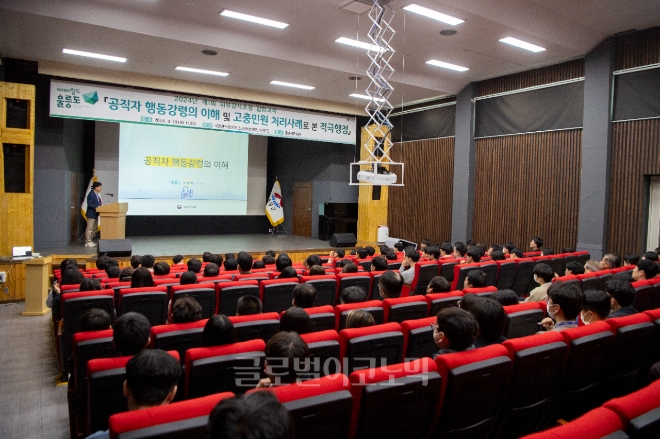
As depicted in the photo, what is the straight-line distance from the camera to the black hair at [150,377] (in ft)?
5.33

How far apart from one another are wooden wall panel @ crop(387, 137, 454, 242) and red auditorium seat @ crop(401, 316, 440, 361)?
8185 mm

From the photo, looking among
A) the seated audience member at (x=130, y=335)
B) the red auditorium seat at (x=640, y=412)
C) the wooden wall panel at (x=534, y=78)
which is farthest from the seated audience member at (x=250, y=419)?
the wooden wall panel at (x=534, y=78)

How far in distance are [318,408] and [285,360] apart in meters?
0.39

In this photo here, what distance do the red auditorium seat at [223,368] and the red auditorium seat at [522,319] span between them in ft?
5.38

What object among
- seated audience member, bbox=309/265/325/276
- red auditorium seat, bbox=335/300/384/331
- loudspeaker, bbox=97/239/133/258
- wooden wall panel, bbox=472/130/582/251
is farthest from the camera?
wooden wall panel, bbox=472/130/582/251

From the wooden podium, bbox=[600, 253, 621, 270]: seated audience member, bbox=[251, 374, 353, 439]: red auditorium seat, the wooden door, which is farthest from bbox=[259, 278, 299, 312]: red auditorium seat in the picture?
the wooden door

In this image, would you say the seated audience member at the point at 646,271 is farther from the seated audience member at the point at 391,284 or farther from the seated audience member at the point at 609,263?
the seated audience member at the point at 391,284

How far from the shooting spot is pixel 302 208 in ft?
44.4

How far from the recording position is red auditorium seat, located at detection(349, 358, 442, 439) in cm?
164

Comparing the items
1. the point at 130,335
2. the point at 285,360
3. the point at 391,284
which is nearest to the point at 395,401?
the point at 285,360

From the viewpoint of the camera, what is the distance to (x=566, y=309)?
2801mm

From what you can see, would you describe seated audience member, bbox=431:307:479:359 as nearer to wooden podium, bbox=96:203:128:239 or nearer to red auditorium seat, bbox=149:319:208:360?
red auditorium seat, bbox=149:319:208:360

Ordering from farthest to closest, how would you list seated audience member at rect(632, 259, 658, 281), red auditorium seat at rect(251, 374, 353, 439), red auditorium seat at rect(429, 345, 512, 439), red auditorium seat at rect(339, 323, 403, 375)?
seated audience member at rect(632, 259, 658, 281)
red auditorium seat at rect(339, 323, 403, 375)
red auditorium seat at rect(429, 345, 512, 439)
red auditorium seat at rect(251, 374, 353, 439)

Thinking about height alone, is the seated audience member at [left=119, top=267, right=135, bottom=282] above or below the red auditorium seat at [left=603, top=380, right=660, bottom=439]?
below
